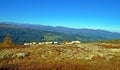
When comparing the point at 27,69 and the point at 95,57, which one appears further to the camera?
the point at 95,57

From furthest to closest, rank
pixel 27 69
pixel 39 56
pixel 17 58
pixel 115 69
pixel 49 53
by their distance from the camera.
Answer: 1. pixel 49 53
2. pixel 39 56
3. pixel 17 58
4. pixel 115 69
5. pixel 27 69

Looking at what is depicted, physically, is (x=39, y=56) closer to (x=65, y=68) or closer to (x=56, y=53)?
(x=56, y=53)

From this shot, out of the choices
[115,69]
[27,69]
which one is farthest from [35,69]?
[115,69]

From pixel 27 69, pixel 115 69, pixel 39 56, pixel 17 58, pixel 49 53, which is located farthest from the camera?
pixel 49 53

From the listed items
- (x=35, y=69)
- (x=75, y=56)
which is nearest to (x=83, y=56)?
(x=75, y=56)

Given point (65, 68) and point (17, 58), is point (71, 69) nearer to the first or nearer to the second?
point (65, 68)

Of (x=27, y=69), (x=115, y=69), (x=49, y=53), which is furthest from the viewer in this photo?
(x=49, y=53)

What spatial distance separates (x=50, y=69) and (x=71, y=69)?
1.97m

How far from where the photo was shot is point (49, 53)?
119ft

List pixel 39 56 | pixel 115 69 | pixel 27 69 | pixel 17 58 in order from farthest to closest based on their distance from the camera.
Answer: pixel 39 56
pixel 17 58
pixel 115 69
pixel 27 69

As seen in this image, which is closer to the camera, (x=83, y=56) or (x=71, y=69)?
(x=71, y=69)

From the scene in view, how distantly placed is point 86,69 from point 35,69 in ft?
16.7

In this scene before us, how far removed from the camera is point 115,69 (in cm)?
2162

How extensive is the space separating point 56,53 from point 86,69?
1481cm
